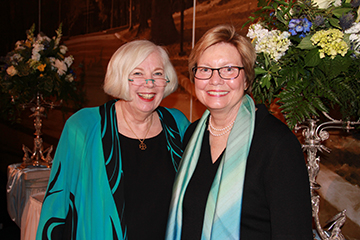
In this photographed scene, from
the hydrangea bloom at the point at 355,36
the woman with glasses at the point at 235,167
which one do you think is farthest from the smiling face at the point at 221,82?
the hydrangea bloom at the point at 355,36

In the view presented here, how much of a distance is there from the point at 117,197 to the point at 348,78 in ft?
4.30

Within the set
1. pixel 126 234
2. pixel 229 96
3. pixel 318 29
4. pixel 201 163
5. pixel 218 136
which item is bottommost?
pixel 126 234

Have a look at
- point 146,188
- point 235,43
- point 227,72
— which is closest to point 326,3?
point 235,43

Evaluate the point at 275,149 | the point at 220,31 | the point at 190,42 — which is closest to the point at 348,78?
the point at 275,149

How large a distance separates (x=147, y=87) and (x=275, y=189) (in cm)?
96

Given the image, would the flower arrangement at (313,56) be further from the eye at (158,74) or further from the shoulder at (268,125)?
the eye at (158,74)

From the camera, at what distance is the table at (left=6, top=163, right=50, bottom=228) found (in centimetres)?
317

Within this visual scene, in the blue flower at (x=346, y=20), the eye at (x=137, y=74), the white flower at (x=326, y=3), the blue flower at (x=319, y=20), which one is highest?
the white flower at (x=326, y=3)

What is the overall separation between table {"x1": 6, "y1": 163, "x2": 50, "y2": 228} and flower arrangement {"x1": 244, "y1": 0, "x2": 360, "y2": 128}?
268 cm

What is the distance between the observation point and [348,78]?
1357 mm

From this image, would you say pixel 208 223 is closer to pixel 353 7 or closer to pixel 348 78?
pixel 348 78

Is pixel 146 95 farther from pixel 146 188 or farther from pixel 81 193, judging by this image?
pixel 81 193

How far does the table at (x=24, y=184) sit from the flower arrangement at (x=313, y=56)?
8.81ft

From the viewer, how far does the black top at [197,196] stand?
4.82 feet
